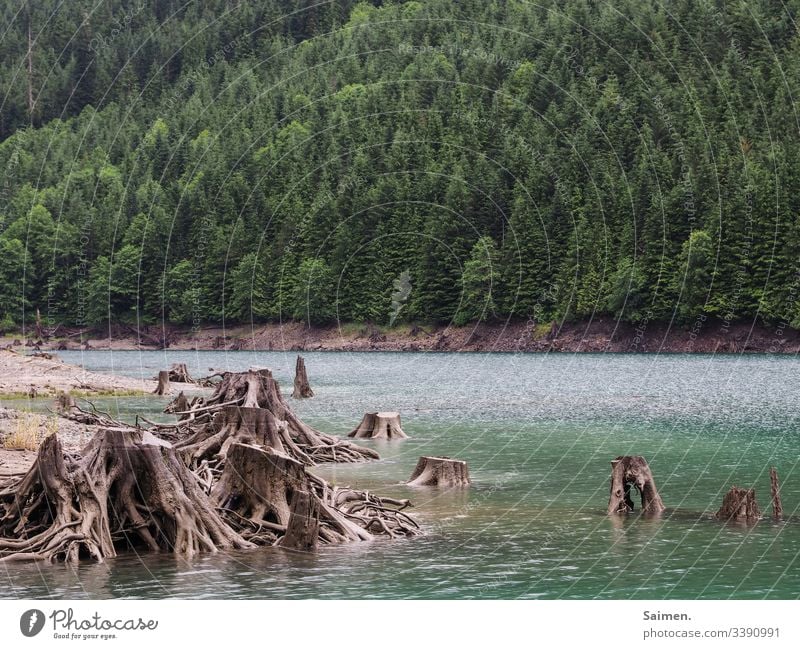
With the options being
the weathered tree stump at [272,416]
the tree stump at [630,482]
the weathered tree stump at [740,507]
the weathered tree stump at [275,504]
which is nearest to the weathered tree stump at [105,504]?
the weathered tree stump at [275,504]

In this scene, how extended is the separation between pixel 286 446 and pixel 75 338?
16234 centimetres

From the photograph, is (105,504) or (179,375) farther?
(179,375)

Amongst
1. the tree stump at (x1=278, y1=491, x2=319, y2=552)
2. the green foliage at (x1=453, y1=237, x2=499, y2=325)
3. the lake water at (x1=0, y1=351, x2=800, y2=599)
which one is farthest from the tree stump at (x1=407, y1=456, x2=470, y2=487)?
the green foliage at (x1=453, y1=237, x2=499, y2=325)

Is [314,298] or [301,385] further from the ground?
[314,298]

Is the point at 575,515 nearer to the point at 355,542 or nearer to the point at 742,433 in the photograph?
the point at 355,542

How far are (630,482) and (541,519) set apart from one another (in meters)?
2.65

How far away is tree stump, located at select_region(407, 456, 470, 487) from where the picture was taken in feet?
121

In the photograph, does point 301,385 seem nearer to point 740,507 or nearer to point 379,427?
point 379,427

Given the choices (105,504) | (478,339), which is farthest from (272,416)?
(478,339)

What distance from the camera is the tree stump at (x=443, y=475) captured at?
36844 millimetres

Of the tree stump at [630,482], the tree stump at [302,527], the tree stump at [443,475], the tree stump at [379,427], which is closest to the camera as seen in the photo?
the tree stump at [302,527]

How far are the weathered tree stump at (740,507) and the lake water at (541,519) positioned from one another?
1.78 ft

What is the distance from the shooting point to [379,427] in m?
51.6

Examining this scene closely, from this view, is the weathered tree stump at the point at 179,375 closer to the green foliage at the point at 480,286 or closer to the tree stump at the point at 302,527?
the tree stump at the point at 302,527
